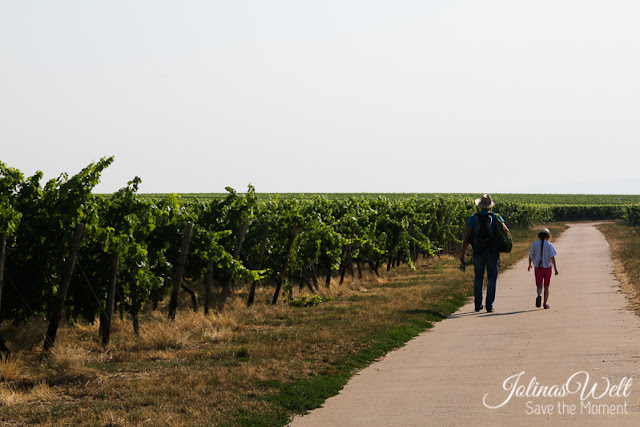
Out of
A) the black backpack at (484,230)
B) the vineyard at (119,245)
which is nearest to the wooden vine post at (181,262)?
the vineyard at (119,245)

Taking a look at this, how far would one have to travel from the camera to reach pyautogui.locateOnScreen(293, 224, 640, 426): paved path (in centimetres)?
699

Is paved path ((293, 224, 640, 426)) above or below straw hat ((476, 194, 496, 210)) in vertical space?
below

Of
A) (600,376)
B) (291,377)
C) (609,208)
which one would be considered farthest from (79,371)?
(609,208)

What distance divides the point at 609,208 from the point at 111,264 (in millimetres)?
110962

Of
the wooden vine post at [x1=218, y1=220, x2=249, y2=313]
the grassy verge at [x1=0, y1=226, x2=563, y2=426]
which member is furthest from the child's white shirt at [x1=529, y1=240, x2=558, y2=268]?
the wooden vine post at [x1=218, y1=220, x2=249, y2=313]

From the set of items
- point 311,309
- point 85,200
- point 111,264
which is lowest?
point 311,309

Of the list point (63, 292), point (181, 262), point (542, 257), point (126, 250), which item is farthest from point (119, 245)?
point (542, 257)

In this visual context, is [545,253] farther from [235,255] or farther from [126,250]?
[126,250]

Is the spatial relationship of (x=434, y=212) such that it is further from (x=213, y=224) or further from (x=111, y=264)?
(x=111, y=264)

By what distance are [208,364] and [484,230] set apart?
6.67 m

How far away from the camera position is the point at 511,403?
736 cm

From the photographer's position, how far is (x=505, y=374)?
28.6ft

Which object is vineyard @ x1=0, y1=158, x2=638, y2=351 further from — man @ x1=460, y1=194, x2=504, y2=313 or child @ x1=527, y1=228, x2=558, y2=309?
child @ x1=527, y1=228, x2=558, y2=309

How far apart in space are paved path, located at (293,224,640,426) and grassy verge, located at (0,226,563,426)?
20.2 inches
